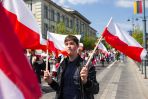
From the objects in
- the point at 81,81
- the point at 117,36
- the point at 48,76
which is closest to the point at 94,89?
the point at 81,81

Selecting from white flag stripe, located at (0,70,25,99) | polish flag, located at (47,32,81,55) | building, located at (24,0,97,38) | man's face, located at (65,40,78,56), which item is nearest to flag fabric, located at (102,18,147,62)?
man's face, located at (65,40,78,56)

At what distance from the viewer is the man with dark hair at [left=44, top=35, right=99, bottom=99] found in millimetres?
5341

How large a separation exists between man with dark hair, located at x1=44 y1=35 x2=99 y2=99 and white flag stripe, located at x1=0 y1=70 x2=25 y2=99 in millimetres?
1258

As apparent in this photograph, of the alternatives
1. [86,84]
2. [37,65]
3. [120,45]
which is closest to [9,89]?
[86,84]

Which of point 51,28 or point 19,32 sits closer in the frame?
point 19,32

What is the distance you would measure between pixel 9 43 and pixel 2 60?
17 cm

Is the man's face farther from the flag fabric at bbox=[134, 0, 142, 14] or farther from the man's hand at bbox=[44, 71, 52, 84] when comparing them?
the flag fabric at bbox=[134, 0, 142, 14]

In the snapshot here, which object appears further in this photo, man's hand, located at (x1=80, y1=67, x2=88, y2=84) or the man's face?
the man's face

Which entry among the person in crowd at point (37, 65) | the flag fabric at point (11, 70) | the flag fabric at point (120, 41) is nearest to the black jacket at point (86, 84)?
the flag fabric at point (120, 41)

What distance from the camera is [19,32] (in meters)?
6.37

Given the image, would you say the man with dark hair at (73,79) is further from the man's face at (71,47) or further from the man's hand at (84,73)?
the man's hand at (84,73)

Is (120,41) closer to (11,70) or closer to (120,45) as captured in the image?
(120,45)

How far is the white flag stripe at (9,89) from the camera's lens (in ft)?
13.1

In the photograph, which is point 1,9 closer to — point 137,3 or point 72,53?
point 72,53
